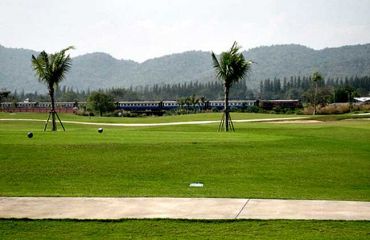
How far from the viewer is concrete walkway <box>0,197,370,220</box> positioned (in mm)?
10391

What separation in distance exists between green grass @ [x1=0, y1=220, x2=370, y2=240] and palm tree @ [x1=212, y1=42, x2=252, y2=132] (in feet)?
75.4

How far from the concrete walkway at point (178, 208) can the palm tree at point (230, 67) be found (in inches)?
832

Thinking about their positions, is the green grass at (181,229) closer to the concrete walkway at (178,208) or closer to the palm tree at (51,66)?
the concrete walkway at (178,208)

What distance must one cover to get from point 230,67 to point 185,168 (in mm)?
17716

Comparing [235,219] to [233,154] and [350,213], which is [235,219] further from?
[233,154]

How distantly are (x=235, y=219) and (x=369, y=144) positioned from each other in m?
13.9

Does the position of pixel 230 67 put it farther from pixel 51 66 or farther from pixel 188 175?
pixel 188 175

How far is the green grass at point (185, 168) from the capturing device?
13297mm

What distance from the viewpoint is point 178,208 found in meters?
11.1

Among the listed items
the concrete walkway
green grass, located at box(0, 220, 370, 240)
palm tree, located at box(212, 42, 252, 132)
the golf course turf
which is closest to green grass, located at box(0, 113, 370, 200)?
the golf course turf

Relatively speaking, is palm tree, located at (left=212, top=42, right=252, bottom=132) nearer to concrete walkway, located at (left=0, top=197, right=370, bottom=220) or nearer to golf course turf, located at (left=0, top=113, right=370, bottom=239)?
golf course turf, located at (left=0, top=113, right=370, bottom=239)

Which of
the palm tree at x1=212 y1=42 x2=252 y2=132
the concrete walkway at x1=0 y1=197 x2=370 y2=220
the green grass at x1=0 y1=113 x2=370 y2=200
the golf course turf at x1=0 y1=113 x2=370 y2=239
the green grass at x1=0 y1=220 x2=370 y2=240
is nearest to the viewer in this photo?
the green grass at x1=0 y1=220 x2=370 y2=240

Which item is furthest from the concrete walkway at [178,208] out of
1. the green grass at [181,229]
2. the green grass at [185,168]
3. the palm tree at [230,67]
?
the palm tree at [230,67]

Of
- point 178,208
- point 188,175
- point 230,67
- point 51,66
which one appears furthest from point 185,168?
point 51,66
